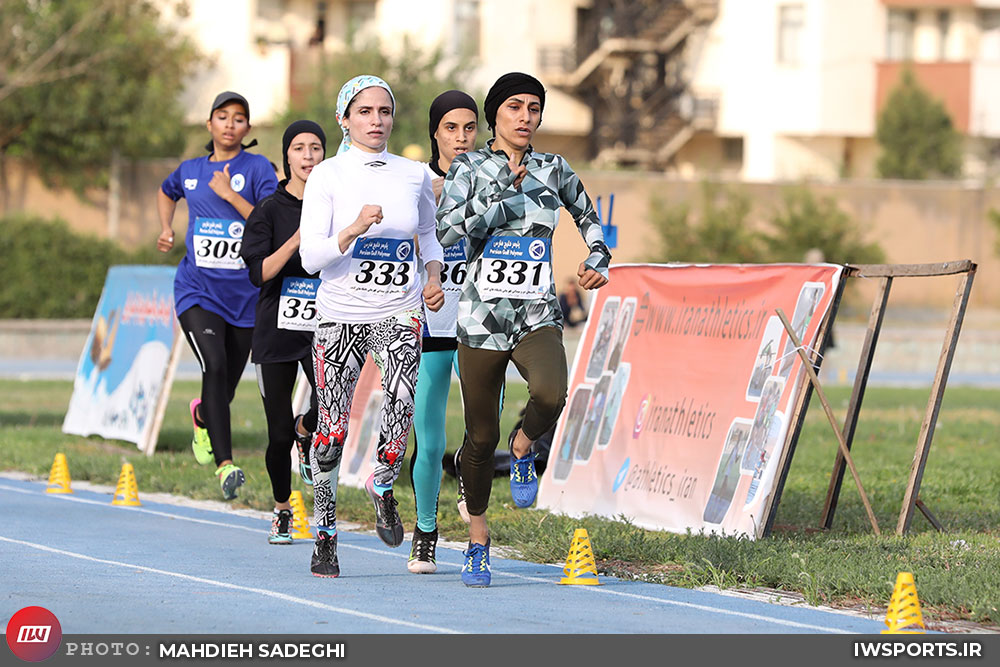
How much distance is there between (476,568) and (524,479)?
0.61m

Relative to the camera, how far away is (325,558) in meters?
8.08

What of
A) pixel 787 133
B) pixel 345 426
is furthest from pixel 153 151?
pixel 345 426

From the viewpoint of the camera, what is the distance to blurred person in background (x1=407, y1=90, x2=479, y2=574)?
8.41m

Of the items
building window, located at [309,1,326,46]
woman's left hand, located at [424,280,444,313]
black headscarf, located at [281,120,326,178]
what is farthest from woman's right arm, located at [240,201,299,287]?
building window, located at [309,1,326,46]

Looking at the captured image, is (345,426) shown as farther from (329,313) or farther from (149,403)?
(149,403)

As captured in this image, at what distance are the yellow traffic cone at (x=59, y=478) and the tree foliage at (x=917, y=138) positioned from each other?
1530 inches

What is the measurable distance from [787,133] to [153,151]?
64.0ft

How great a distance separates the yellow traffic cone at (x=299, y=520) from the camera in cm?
986

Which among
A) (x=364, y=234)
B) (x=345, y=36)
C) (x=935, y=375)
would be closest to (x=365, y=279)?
(x=364, y=234)

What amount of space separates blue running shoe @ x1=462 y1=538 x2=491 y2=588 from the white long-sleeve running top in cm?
114

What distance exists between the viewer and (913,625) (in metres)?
6.71

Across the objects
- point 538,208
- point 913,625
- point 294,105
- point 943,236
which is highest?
point 294,105

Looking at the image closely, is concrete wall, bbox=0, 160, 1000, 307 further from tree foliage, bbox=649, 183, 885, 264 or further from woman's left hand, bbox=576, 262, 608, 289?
woman's left hand, bbox=576, 262, 608, 289
